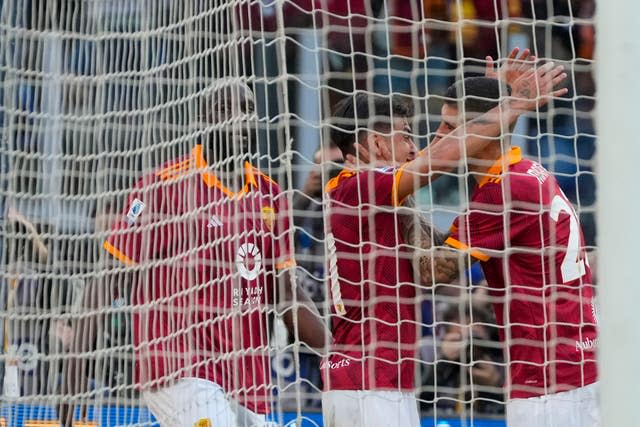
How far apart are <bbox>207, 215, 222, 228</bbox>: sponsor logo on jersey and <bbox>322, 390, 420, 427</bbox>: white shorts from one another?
24.6 inches

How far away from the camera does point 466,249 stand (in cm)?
356

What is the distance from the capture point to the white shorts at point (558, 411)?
3479 mm

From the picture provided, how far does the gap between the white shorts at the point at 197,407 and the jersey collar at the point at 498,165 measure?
102 centimetres

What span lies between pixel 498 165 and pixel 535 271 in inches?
12.8

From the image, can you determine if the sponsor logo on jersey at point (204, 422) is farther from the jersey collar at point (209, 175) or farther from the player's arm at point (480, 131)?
the player's arm at point (480, 131)

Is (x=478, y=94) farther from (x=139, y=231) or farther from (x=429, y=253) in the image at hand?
(x=139, y=231)

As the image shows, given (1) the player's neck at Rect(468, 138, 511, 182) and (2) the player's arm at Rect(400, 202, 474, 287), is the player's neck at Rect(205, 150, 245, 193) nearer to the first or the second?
(2) the player's arm at Rect(400, 202, 474, 287)

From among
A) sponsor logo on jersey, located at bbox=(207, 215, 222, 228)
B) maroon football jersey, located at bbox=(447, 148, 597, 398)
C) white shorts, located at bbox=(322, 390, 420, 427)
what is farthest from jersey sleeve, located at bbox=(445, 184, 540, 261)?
sponsor logo on jersey, located at bbox=(207, 215, 222, 228)

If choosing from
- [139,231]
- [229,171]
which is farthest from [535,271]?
[139,231]

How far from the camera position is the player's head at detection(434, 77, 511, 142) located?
3590 millimetres

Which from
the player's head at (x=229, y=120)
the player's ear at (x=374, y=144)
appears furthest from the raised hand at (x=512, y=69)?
the player's head at (x=229, y=120)

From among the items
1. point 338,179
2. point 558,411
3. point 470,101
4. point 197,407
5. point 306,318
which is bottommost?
point 558,411

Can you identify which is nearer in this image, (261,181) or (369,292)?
(369,292)

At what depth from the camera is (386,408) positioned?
3.67 metres
